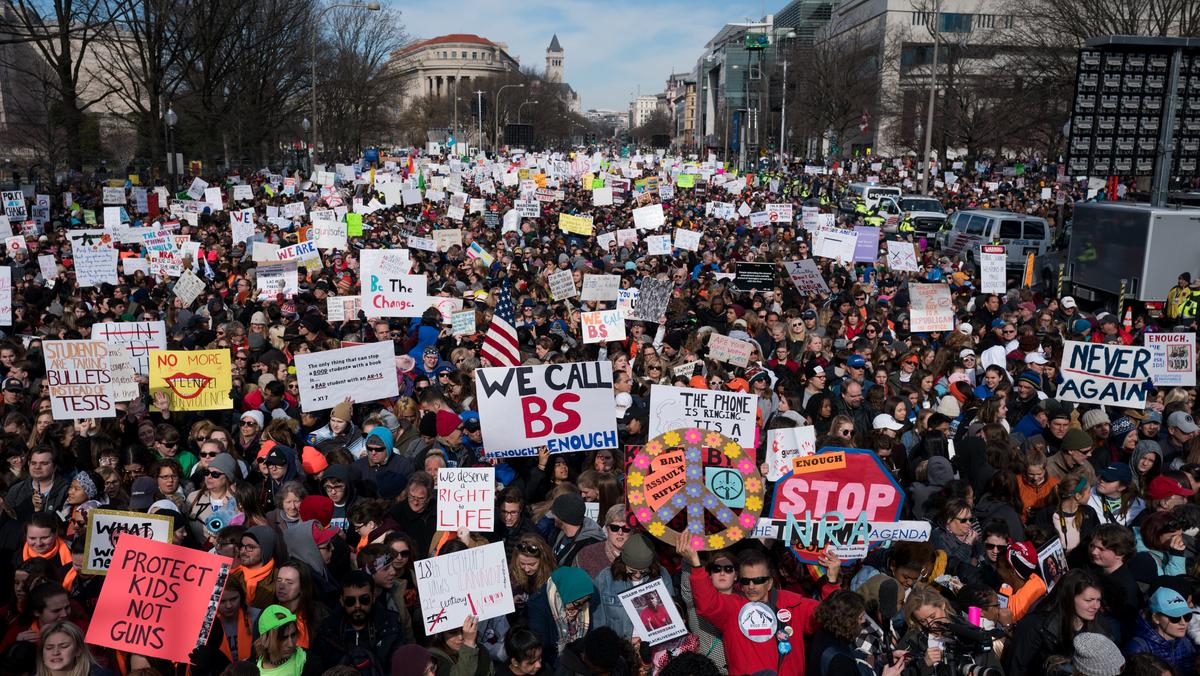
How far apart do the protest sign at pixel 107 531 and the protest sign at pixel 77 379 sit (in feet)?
9.88

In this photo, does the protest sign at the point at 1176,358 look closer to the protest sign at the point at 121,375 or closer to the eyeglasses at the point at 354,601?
the eyeglasses at the point at 354,601

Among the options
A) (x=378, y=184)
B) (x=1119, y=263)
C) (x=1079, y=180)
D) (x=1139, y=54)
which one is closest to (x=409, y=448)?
(x=1119, y=263)

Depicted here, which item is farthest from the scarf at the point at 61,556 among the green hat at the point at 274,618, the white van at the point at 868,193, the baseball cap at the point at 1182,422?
the white van at the point at 868,193

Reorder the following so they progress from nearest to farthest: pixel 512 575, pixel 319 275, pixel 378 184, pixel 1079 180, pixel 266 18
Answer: pixel 512 575 → pixel 319 275 → pixel 378 184 → pixel 1079 180 → pixel 266 18

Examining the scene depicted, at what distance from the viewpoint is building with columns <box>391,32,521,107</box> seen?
493ft

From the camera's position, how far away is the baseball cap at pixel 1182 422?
308 inches

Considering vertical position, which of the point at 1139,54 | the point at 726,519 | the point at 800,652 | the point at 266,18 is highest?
the point at 266,18

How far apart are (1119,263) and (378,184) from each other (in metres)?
22.2

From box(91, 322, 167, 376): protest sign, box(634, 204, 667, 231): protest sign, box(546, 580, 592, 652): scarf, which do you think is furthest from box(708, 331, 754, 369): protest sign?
box(634, 204, 667, 231): protest sign

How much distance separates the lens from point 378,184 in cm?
3138

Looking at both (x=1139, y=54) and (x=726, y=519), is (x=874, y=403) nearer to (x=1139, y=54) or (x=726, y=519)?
(x=726, y=519)

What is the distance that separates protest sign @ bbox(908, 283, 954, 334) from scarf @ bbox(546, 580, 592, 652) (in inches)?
317

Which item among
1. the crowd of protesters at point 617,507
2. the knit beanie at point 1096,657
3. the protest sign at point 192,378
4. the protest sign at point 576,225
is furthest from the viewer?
the protest sign at point 576,225

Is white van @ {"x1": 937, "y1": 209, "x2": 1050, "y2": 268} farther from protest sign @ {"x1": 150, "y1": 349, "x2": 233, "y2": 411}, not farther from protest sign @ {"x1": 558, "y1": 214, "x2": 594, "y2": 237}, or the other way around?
protest sign @ {"x1": 150, "y1": 349, "x2": 233, "y2": 411}
